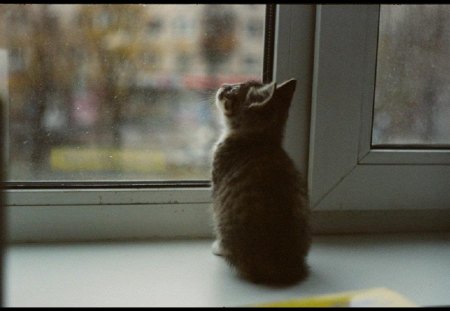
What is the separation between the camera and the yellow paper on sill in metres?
0.72

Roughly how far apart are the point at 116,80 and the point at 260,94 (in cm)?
25

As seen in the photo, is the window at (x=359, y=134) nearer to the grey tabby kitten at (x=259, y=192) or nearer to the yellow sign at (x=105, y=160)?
the grey tabby kitten at (x=259, y=192)

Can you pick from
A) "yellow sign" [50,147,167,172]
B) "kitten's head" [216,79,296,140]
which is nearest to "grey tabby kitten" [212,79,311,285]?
"kitten's head" [216,79,296,140]

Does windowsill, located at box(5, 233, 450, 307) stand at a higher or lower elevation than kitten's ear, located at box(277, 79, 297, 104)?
lower

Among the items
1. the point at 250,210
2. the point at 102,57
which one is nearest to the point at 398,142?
the point at 250,210

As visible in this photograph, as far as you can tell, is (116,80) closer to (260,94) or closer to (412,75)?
(260,94)

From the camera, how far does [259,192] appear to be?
2.92ft

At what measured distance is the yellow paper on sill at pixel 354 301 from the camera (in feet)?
2.37

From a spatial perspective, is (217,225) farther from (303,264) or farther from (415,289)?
(415,289)

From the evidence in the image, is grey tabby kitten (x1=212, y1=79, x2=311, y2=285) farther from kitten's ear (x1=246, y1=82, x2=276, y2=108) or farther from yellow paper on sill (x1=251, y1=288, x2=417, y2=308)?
yellow paper on sill (x1=251, y1=288, x2=417, y2=308)

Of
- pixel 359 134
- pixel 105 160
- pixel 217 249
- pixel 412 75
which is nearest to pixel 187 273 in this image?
pixel 217 249

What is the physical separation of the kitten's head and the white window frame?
0.20 ft

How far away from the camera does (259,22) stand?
1.04 meters

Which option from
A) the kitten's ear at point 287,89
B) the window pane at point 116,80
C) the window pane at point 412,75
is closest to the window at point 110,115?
the window pane at point 116,80
